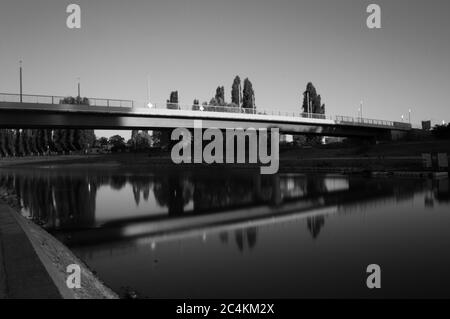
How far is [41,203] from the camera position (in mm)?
30578

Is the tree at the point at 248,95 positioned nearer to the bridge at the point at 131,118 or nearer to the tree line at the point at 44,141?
the bridge at the point at 131,118

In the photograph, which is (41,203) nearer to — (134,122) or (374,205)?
(134,122)

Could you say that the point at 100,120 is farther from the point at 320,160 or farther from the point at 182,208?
the point at 320,160

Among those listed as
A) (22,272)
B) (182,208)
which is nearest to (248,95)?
(182,208)

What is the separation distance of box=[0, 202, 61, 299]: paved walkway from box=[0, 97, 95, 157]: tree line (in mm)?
109480

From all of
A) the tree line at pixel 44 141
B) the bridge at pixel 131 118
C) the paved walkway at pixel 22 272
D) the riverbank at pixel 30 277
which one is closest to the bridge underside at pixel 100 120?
the bridge at pixel 131 118

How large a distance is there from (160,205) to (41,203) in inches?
395

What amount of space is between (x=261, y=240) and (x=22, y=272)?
1095 centimetres

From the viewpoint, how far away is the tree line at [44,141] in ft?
374

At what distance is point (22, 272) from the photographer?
810cm

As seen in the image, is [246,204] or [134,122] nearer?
[246,204]

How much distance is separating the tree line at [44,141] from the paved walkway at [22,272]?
4310 inches
